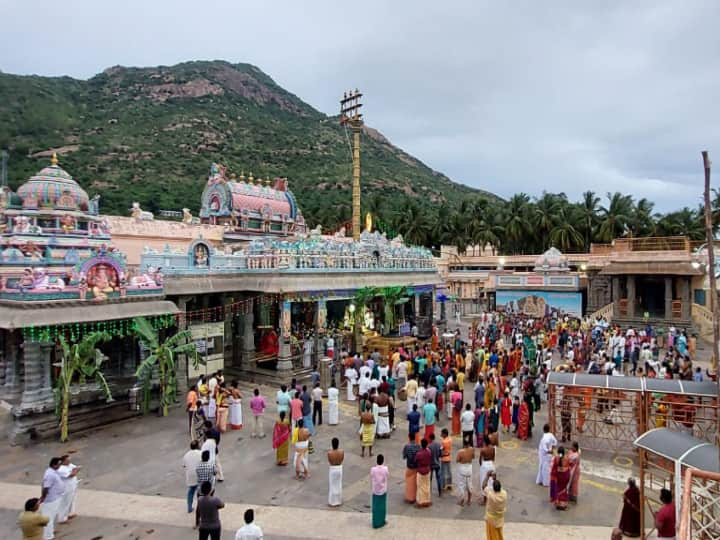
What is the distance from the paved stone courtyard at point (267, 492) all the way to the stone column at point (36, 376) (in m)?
1.33

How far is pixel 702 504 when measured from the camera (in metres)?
5.83

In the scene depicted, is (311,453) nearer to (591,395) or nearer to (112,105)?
(591,395)

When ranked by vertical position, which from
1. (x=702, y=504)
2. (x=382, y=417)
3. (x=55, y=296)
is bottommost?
(x=382, y=417)

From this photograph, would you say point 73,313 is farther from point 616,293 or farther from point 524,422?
point 616,293

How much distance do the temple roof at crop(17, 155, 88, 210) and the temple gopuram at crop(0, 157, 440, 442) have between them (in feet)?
0.12

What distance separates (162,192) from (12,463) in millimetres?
49212

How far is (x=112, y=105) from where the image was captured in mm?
84500

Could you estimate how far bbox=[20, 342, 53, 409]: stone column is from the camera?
12.8 metres

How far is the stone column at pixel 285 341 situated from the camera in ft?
60.4

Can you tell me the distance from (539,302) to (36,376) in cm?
3181

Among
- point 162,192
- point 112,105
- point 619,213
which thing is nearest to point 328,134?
point 112,105

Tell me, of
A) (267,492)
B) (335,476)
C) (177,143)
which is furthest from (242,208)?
(177,143)

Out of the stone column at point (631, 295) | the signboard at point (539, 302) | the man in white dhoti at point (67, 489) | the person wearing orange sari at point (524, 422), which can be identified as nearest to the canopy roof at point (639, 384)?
the person wearing orange sari at point (524, 422)

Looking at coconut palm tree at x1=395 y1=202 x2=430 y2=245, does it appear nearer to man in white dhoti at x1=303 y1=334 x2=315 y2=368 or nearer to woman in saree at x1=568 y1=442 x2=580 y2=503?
man in white dhoti at x1=303 y1=334 x2=315 y2=368
